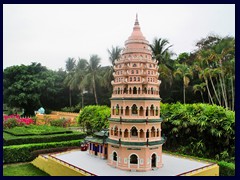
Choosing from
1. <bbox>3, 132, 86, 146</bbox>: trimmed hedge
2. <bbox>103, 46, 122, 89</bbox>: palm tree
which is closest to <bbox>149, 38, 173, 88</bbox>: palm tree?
<bbox>103, 46, 122, 89</bbox>: palm tree

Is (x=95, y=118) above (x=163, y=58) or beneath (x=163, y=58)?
beneath

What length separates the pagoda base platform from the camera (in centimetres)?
1630

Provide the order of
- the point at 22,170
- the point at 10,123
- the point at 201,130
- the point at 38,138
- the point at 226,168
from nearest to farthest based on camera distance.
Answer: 1. the point at 226,168
2. the point at 22,170
3. the point at 201,130
4. the point at 38,138
5. the point at 10,123

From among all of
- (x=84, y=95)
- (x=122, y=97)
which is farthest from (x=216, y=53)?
(x=84, y=95)

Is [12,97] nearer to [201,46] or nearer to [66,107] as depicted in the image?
[66,107]

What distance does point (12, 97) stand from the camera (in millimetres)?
44625

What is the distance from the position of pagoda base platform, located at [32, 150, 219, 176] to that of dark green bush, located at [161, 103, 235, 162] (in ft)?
8.78

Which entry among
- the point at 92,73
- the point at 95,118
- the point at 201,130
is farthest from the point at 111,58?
the point at 201,130

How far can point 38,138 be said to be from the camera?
24.8m

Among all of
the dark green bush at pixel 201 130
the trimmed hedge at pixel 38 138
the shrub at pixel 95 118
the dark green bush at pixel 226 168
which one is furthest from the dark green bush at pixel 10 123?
the dark green bush at pixel 226 168

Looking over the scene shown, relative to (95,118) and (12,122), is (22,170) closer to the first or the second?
(95,118)

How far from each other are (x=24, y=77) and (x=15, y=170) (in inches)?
1154

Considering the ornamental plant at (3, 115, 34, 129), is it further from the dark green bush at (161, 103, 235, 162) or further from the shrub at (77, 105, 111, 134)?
the dark green bush at (161, 103, 235, 162)

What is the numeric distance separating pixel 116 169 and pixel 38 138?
35.6ft
